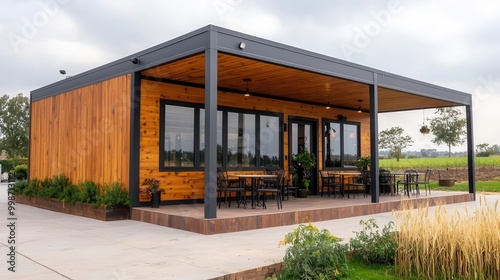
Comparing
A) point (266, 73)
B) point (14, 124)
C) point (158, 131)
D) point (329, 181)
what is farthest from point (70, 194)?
point (14, 124)

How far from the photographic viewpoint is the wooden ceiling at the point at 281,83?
7695mm

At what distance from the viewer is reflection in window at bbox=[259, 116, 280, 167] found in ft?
35.2

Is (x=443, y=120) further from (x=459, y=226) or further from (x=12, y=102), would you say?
(x=12, y=102)

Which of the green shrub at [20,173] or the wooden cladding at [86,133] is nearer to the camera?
the wooden cladding at [86,133]

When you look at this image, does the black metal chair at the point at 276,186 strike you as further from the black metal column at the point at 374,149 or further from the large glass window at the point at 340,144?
the large glass window at the point at 340,144

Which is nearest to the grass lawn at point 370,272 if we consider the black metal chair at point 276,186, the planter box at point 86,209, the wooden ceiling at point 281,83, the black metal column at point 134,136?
the black metal chair at point 276,186

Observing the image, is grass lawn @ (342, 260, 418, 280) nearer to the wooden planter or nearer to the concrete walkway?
the concrete walkway

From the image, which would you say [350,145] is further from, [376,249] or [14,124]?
[14,124]

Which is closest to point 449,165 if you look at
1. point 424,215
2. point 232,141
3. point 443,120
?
point 443,120

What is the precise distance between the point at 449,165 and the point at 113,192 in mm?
20227

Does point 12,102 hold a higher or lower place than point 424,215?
higher

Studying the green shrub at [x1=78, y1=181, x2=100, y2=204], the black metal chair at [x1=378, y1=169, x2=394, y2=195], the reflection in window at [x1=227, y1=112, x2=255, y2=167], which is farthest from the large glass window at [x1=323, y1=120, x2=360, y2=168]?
the green shrub at [x1=78, y1=181, x2=100, y2=204]

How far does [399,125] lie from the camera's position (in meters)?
40.1

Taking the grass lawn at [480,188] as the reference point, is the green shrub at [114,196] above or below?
above
